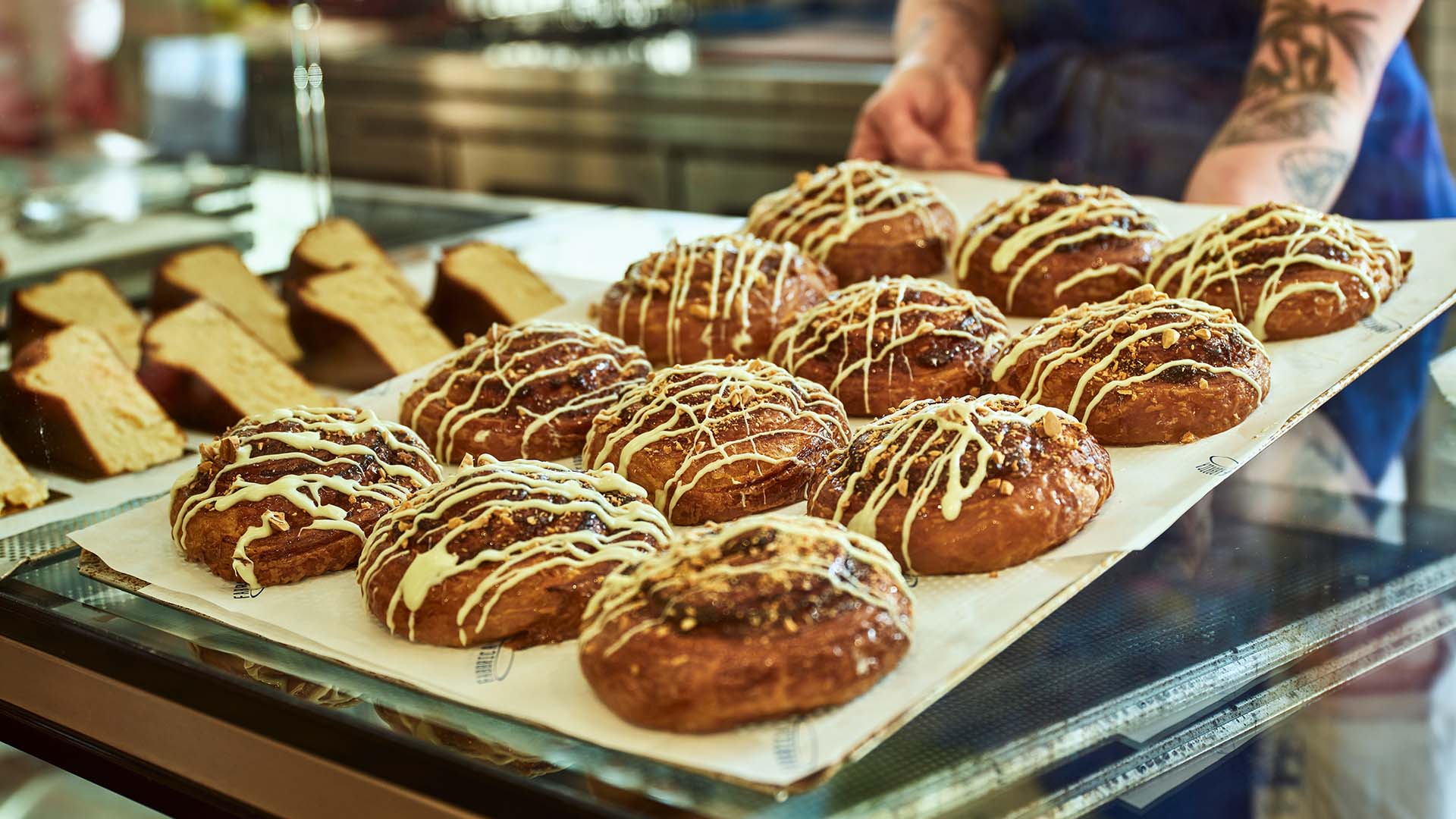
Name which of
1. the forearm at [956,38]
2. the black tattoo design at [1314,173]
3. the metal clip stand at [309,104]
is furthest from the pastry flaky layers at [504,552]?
the forearm at [956,38]

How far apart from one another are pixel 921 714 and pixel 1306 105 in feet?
7.79

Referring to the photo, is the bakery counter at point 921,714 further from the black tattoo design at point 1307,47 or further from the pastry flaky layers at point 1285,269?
the black tattoo design at point 1307,47

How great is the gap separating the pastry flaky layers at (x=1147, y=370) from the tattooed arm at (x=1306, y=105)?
93 centimetres

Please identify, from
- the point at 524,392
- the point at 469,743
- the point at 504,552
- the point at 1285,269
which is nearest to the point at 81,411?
the point at 524,392

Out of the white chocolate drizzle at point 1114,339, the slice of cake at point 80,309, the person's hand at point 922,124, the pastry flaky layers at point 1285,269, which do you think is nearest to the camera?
the white chocolate drizzle at point 1114,339

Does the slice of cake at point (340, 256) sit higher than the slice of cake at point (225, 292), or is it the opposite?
the slice of cake at point (340, 256)

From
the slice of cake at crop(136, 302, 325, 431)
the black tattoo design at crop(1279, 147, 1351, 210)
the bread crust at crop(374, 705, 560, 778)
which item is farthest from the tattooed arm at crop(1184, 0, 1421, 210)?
the bread crust at crop(374, 705, 560, 778)

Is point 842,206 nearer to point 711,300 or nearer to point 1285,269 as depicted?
point 711,300

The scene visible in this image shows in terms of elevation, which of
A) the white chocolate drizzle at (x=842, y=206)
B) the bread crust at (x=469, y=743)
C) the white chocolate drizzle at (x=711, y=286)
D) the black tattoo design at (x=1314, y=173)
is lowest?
the bread crust at (x=469, y=743)

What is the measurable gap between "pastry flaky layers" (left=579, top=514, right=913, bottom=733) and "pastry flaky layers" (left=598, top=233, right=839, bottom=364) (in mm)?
1326

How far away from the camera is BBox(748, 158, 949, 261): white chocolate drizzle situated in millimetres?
3521

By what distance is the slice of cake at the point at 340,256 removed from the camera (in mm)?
3643

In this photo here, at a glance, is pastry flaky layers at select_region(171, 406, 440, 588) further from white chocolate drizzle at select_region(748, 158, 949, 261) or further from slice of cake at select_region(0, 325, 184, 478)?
white chocolate drizzle at select_region(748, 158, 949, 261)

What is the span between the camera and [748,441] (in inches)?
95.6
